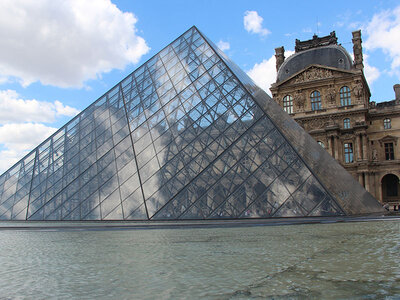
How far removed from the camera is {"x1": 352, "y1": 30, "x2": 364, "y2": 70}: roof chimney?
43812 mm

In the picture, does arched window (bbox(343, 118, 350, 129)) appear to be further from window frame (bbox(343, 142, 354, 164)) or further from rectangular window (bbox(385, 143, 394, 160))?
rectangular window (bbox(385, 143, 394, 160))

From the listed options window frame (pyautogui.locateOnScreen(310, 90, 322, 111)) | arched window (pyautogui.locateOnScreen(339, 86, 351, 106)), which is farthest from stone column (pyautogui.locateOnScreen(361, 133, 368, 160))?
window frame (pyautogui.locateOnScreen(310, 90, 322, 111))

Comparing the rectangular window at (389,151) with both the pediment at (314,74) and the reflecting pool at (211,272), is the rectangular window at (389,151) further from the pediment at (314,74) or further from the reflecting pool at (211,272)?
the reflecting pool at (211,272)

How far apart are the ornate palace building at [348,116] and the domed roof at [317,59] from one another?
116 millimetres

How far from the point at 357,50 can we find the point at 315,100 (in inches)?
336

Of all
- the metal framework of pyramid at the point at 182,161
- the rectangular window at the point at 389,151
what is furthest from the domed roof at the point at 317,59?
the metal framework of pyramid at the point at 182,161

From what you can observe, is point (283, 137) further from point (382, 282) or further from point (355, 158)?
point (355, 158)

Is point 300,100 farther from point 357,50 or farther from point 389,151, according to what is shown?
point 389,151

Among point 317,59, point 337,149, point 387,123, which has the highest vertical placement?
point 317,59

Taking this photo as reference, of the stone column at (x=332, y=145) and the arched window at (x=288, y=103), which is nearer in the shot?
the stone column at (x=332, y=145)

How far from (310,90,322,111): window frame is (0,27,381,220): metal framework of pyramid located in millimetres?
28271

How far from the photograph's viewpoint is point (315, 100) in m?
42.9

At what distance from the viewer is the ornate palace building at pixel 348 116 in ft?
129

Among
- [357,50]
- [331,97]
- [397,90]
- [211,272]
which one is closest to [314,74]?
[331,97]
